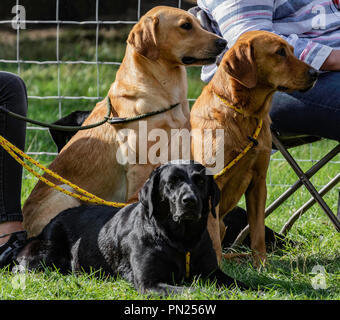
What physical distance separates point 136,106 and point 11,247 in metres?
1.02

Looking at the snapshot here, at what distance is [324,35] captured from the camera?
12.2 feet

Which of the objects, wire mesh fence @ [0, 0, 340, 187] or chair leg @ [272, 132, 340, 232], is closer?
chair leg @ [272, 132, 340, 232]

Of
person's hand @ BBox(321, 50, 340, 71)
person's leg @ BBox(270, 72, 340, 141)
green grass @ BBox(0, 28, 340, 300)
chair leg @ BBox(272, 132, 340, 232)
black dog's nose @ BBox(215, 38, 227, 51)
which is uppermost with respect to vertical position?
black dog's nose @ BBox(215, 38, 227, 51)

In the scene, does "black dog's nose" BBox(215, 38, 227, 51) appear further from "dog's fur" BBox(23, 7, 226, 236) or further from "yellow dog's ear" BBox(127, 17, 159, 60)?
"yellow dog's ear" BBox(127, 17, 159, 60)

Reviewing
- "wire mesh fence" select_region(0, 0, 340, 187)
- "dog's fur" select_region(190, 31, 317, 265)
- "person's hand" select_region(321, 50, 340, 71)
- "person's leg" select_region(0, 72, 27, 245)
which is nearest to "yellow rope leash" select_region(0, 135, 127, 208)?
"person's leg" select_region(0, 72, 27, 245)

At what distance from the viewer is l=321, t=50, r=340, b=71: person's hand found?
355 centimetres

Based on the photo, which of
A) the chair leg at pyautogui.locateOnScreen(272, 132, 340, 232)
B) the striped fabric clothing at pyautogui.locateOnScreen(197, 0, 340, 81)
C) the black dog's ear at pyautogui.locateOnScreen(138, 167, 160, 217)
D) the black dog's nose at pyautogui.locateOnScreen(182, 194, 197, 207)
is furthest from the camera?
the chair leg at pyautogui.locateOnScreen(272, 132, 340, 232)

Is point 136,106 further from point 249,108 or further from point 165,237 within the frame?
point 165,237

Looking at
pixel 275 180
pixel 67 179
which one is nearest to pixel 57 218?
pixel 67 179

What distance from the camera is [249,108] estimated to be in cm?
351

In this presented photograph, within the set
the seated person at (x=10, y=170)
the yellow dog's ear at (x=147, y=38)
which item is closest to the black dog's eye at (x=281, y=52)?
the yellow dog's ear at (x=147, y=38)

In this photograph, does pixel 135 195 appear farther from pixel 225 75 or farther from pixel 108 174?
pixel 225 75

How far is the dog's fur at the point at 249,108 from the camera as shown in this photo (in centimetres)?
341
